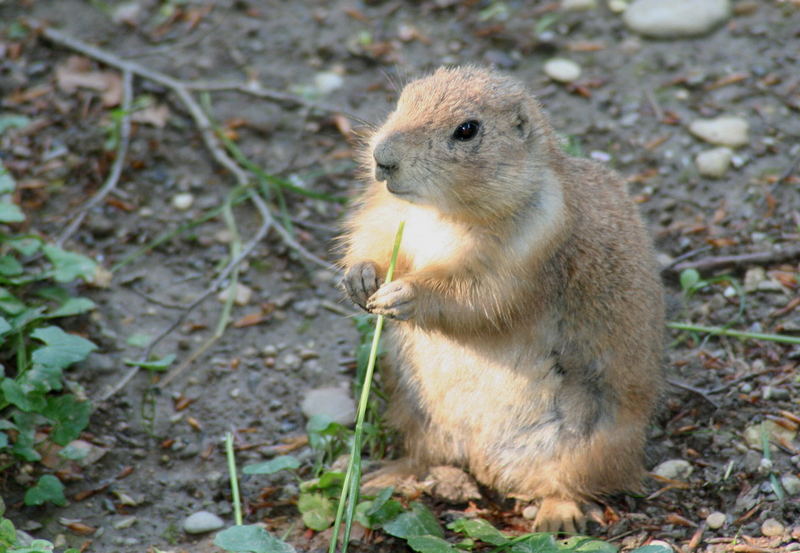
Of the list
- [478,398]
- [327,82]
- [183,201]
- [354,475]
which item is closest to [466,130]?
[478,398]

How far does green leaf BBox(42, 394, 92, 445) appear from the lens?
4141 mm

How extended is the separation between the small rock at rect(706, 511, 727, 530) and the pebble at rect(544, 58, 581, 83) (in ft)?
10.7

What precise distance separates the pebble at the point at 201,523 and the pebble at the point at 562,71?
3646mm

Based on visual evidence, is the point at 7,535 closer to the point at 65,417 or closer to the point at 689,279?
the point at 65,417

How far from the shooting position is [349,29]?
22.7ft

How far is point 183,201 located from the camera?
19.5 ft

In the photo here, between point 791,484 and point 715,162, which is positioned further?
point 715,162

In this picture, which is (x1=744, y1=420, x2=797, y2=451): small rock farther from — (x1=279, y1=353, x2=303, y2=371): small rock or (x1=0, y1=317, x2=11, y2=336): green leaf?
(x1=0, y1=317, x2=11, y2=336): green leaf

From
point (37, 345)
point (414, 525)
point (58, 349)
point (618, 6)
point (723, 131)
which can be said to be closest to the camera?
point (414, 525)

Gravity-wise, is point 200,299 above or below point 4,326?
below

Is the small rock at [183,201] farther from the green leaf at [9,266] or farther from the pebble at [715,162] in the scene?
the pebble at [715,162]

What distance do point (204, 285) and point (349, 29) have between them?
2321 millimetres

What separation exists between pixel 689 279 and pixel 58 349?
3.04 meters

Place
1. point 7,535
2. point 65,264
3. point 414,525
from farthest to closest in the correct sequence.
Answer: point 65,264, point 414,525, point 7,535
